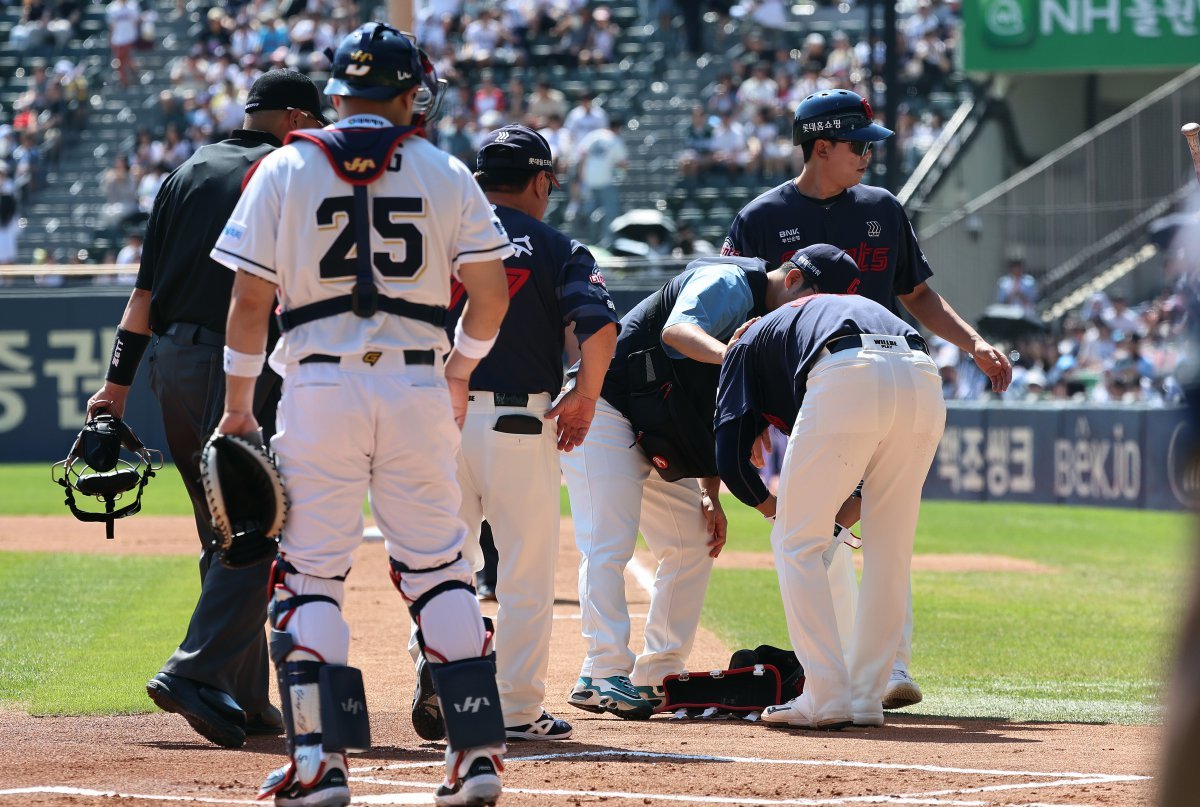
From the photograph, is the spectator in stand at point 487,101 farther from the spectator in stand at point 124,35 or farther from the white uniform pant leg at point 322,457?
the white uniform pant leg at point 322,457

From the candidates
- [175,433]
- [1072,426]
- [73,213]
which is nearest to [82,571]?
[175,433]

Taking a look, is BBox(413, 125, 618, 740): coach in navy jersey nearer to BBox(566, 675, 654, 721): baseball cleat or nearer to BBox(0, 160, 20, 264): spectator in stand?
BBox(566, 675, 654, 721): baseball cleat

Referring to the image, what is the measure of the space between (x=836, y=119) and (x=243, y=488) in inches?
136

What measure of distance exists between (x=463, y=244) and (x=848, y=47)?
23.0m

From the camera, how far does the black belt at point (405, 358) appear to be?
4527 mm

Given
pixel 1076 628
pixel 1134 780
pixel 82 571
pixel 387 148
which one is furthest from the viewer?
pixel 82 571

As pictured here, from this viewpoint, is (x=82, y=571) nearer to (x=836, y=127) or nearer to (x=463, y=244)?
(x=836, y=127)

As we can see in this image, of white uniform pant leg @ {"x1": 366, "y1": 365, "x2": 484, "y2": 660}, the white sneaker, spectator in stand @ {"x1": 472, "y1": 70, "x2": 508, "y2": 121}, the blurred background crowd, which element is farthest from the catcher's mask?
spectator in stand @ {"x1": 472, "y1": 70, "x2": 508, "y2": 121}

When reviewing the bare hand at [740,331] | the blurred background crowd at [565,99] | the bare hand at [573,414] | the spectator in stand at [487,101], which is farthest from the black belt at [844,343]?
the spectator in stand at [487,101]

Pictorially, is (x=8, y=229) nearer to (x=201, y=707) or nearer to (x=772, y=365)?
(x=201, y=707)

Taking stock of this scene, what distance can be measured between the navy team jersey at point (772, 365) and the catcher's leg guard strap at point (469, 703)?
171 cm

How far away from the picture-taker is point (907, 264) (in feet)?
24.3

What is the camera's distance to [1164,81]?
27344mm

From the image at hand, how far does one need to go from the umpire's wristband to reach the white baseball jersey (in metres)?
1.79
